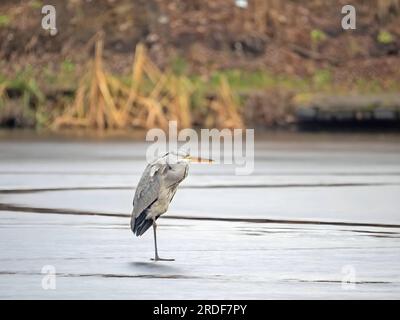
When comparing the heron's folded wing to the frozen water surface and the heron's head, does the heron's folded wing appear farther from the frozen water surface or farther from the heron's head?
the frozen water surface

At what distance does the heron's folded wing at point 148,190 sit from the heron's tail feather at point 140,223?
10 centimetres

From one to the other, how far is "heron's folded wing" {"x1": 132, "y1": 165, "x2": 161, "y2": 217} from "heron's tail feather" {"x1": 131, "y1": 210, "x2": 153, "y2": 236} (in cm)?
10

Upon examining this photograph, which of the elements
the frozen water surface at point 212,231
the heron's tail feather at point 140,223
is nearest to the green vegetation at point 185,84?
the frozen water surface at point 212,231

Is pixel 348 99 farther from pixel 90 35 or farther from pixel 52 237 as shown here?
pixel 52 237

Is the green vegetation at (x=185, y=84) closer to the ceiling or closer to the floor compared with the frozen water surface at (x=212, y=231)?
closer to the ceiling

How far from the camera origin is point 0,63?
118 feet

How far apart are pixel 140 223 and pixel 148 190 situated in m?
0.34

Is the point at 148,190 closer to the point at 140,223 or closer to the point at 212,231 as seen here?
the point at 140,223

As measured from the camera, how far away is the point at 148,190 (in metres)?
12.2

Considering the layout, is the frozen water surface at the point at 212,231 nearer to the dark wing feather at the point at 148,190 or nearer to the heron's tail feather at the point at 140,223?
the heron's tail feather at the point at 140,223

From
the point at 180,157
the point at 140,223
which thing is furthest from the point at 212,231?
the point at 180,157

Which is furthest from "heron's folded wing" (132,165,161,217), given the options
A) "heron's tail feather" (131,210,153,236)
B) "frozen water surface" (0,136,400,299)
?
"frozen water surface" (0,136,400,299)

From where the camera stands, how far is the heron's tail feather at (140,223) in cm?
1234
